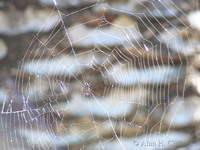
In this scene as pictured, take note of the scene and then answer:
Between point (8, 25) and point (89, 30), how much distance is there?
0.46 feet

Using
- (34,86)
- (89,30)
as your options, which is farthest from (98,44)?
(34,86)

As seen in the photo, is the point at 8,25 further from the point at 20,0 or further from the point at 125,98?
the point at 125,98

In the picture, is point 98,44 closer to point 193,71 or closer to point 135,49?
point 135,49

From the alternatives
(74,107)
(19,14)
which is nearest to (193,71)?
(74,107)

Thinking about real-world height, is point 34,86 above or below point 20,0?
below

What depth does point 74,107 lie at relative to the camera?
2.16 ft

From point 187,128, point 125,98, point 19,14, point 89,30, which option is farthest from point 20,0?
point 187,128

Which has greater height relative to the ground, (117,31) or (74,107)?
(117,31)

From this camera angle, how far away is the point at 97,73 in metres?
0.65

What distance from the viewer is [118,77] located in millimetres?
649

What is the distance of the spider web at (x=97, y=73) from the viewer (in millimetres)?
650

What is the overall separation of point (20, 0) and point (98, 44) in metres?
0.16

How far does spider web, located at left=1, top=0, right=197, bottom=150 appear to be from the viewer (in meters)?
0.65

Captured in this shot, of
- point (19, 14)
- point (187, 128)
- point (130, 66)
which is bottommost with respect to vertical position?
→ point (187, 128)
